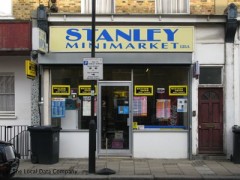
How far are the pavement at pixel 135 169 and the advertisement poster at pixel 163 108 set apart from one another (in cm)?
144

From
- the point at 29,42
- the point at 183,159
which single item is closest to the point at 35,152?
the point at 29,42

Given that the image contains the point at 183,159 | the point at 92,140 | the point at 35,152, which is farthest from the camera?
the point at 183,159

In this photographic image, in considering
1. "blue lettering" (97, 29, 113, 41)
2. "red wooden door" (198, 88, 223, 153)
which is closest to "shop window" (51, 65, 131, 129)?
"blue lettering" (97, 29, 113, 41)

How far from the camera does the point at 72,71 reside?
1410 centimetres

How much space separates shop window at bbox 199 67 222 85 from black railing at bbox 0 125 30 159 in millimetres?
5815

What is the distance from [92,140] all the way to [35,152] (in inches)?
101

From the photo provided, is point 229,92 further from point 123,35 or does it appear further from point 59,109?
point 59,109

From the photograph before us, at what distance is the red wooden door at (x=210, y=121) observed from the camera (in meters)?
13.8

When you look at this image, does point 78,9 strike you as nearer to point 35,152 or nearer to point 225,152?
point 35,152

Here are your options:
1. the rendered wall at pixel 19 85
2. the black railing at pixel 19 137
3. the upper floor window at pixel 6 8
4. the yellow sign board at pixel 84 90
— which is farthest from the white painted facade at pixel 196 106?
the upper floor window at pixel 6 8

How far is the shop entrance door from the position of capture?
13.9m

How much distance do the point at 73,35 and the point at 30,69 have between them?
1.74 metres

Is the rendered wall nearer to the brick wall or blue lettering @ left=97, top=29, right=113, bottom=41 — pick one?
the brick wall

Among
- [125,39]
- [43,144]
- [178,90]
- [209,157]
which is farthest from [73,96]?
[209,157]
